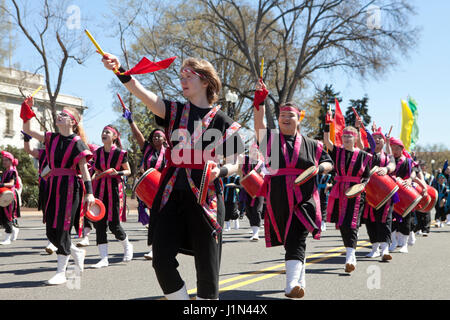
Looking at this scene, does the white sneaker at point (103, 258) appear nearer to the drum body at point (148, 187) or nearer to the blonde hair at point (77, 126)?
the drum body at point (148, 187)

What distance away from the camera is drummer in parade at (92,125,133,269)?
25.8 ft

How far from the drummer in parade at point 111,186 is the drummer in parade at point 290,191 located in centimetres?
306

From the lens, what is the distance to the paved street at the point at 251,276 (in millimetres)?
5547

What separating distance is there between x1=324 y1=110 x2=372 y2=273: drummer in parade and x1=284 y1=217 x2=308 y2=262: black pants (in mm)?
2118

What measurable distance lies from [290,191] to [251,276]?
183 centimetres

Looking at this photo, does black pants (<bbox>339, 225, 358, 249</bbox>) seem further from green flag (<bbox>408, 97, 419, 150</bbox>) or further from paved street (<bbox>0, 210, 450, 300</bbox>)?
green flag (<bbox>408, 97, 419, 150</bbox>)

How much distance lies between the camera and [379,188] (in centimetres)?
793

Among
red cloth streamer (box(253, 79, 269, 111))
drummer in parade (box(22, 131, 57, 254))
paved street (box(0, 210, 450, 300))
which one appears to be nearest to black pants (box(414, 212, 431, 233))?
paved street (box(0, 210, 450, 300))

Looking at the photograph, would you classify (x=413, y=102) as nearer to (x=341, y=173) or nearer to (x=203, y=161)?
(x=341, y=173)

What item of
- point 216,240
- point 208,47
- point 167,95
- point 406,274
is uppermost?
point 208,47

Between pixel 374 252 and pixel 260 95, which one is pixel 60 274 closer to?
pixel 260 95

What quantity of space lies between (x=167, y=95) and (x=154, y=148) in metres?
23.0
